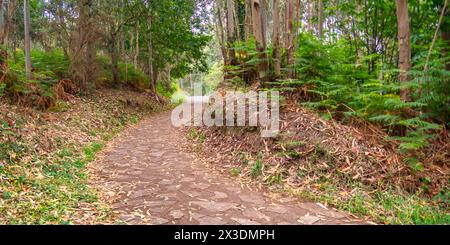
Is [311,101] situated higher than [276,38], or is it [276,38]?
[276,38]

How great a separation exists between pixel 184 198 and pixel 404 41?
4.58m

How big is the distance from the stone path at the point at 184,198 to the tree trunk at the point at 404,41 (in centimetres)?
288

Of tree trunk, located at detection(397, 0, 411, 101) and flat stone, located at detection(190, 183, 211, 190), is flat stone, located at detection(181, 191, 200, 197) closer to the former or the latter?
flat stone, located at detection(190, 183, 211, 190)

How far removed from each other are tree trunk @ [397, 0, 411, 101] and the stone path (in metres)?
2.88

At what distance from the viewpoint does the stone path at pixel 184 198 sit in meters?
3.69

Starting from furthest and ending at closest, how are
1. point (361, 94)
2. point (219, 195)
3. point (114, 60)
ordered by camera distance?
1. point (114, 60)
2. point (361, 94)
3. point (219, 195)

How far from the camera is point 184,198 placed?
14.2ft

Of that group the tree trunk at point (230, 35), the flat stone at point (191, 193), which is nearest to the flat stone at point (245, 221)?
the flat stone at point (191, 193)

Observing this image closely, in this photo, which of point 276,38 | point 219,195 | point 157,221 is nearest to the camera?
point 157,221

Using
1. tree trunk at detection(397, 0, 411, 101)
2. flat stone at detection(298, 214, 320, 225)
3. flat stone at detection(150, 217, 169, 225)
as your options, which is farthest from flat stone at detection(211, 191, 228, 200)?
tree trunk at detection(397, 0, 411, 101)

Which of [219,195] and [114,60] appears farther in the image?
[114,60]

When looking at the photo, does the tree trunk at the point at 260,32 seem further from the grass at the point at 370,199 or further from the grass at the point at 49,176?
the grass at the point at 49,176

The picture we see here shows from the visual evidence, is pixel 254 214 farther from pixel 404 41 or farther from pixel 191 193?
pixel 404 41

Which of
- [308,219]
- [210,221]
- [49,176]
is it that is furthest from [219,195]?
[49,176]
